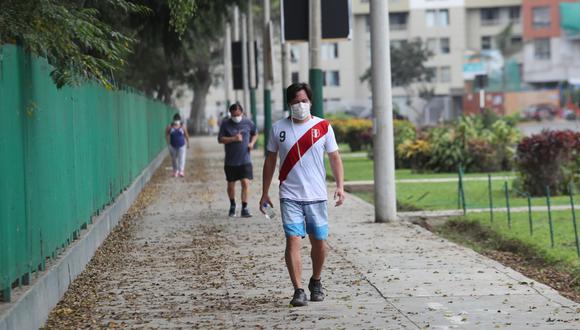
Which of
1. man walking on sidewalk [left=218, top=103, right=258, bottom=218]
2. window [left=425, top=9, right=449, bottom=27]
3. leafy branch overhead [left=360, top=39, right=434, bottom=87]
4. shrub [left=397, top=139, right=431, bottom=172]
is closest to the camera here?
man walking on sidewalk [left=218, top=103, right=258, bottom=218]

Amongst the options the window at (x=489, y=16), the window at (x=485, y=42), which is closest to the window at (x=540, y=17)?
the window at (x=489, y=16)

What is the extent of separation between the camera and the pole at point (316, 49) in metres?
18.5

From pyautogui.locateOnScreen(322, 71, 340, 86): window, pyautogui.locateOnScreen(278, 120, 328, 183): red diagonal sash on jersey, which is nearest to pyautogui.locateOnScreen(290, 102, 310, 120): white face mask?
pyautogui.locateOnScreen(278, 120, 328, 183): red diagonal sash on jersey

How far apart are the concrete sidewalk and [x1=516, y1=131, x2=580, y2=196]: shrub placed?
462 cm

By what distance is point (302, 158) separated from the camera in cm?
999

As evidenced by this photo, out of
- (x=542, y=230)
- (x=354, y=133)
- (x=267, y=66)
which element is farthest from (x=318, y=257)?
(x=354, y=133)

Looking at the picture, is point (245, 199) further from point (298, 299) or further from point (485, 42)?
point (485, 42)

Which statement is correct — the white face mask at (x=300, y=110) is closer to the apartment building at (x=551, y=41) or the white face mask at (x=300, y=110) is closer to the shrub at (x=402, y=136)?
the shrub at (x=402, y=136)

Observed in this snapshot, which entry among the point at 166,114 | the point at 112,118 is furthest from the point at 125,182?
the point at 166,114

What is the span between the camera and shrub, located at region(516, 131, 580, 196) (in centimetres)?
2033

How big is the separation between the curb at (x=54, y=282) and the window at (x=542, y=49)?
8211cm

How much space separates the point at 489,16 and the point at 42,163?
90321 mm

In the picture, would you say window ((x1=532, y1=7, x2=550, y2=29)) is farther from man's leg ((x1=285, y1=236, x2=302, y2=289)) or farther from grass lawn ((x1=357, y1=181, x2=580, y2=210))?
man's leg ((x1=285, y1=236, x2=302, y2=289))

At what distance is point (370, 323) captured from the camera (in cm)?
909
